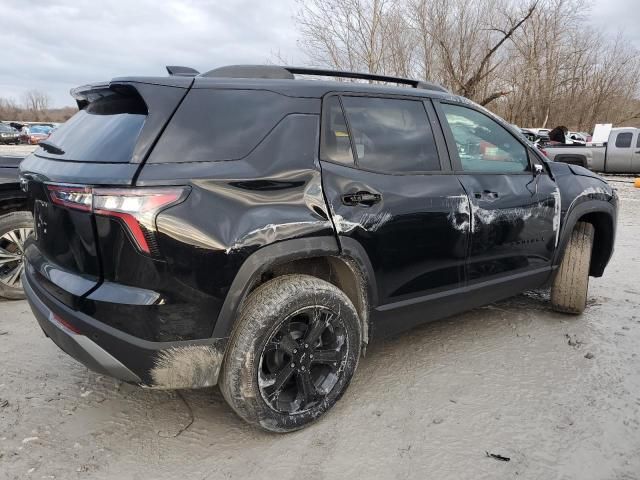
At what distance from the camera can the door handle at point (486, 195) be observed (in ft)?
10.1

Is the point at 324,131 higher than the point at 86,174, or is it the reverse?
the point at 324,131

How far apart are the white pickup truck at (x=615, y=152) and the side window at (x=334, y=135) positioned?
48.5ft

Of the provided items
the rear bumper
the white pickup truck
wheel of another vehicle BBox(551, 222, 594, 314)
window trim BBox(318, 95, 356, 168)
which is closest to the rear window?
the rear bumper

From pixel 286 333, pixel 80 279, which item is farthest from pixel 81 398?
pixel 286 333

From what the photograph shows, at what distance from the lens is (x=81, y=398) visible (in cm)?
278

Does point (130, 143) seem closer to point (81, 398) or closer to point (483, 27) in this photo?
point (81, 398)

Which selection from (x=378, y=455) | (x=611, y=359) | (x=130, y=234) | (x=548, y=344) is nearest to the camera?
(x=130, y=234)

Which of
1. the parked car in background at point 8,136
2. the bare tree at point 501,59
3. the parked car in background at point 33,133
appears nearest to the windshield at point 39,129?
the parked car in background at point 33,133

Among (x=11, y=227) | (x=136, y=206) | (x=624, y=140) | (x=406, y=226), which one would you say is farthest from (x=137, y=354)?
(x=624, y=140)

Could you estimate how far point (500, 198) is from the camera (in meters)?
3.23

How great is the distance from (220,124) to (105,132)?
0.55 m

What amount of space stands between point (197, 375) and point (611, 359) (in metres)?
2.72

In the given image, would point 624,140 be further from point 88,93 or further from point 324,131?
point 88,93

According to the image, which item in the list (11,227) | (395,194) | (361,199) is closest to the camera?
(361,199)
